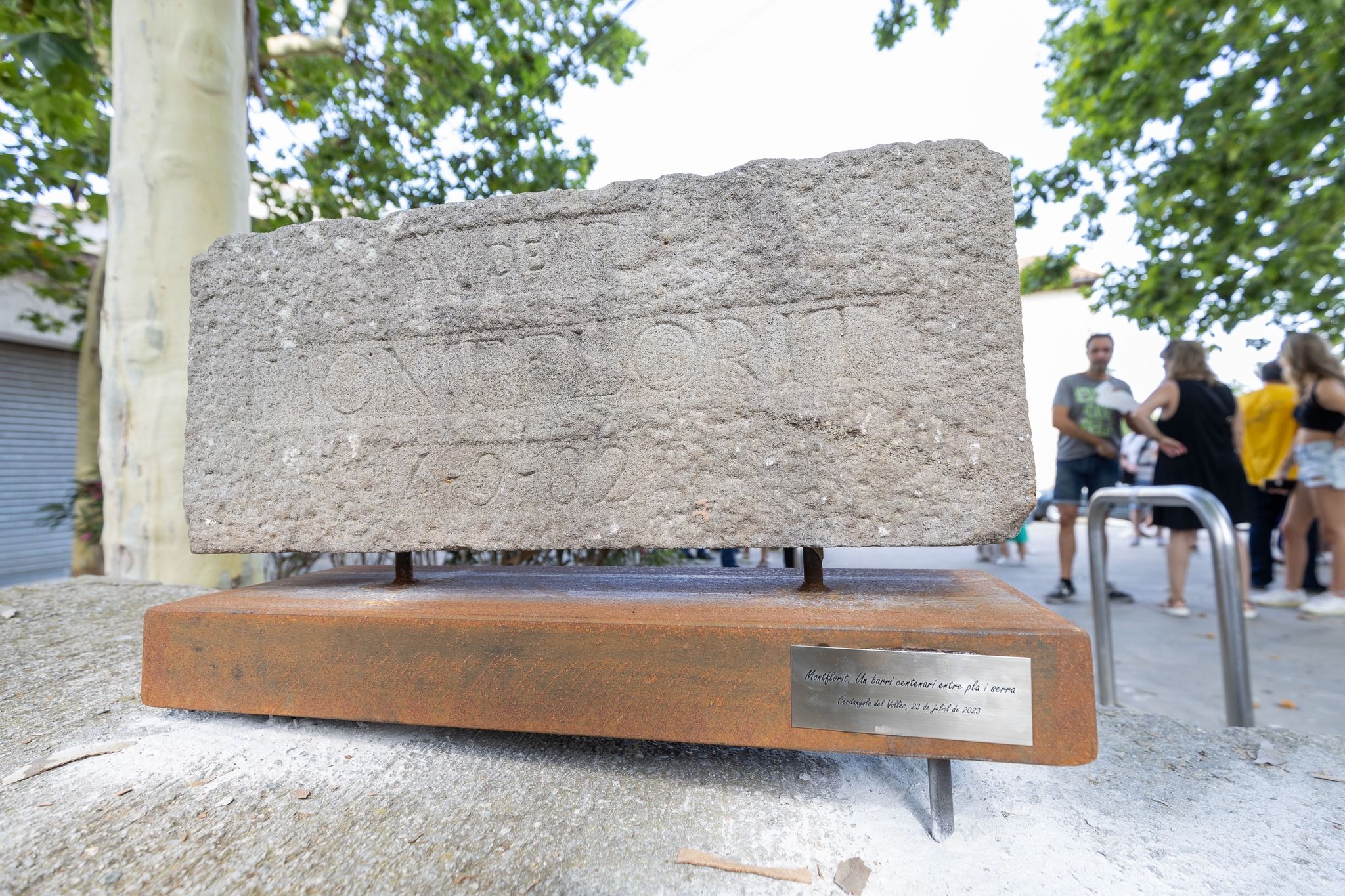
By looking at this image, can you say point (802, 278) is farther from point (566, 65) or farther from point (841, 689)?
point (566, 65)

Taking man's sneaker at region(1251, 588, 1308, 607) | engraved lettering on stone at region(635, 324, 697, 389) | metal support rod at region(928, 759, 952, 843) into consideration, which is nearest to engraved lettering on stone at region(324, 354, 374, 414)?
engraved lettering on stone at region(635, 324, 697, 389)

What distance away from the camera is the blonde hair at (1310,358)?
139 inches

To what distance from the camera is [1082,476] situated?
4184mm

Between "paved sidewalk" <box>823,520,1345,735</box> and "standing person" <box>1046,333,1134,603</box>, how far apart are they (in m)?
0.63

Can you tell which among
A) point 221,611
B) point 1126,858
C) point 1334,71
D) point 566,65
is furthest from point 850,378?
point 566,65

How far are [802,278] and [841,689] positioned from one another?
87 centimetres

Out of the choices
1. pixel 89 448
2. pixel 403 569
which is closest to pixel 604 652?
pixel 403 569

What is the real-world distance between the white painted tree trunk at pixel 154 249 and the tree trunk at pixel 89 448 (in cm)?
207

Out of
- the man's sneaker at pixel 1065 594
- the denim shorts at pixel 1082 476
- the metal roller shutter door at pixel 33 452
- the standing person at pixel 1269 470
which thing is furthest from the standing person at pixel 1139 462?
the metal roller shutter door at pixel 33 452

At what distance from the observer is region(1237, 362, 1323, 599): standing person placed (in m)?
4.27

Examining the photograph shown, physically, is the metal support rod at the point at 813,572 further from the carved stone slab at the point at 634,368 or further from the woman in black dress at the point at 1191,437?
the woman in black dress at the point at 1191,437

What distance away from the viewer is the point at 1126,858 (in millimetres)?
1137

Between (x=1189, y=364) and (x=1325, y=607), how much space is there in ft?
4.97

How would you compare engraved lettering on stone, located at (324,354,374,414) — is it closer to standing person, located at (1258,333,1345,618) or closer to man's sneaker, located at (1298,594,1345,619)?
standing person, located at (1258,333,1345,618)
